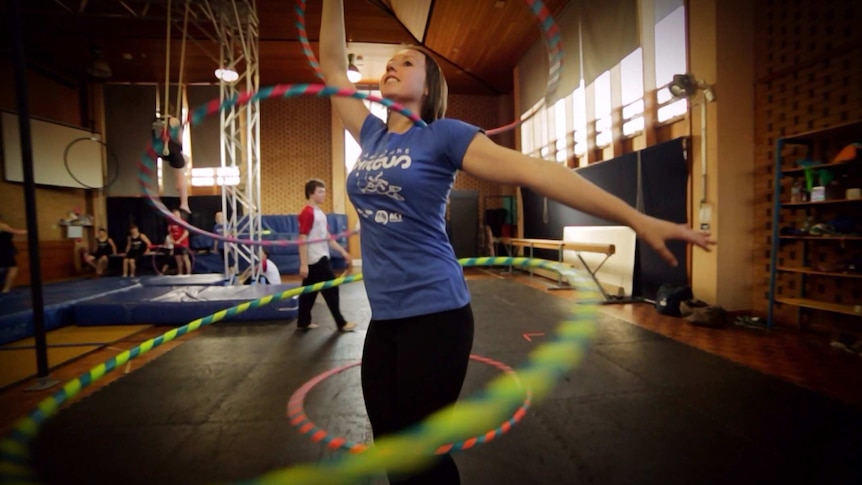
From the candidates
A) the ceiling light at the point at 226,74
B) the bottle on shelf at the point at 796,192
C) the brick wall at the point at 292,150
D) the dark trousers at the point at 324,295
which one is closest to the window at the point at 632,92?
the bottle on shelf at the point at 796,192

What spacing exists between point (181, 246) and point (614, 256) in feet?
30.7

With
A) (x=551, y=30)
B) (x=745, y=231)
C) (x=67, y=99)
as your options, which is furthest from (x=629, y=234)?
(x=67, y=99)

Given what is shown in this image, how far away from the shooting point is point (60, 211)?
12242 mm

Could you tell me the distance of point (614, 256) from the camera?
7.40 meters

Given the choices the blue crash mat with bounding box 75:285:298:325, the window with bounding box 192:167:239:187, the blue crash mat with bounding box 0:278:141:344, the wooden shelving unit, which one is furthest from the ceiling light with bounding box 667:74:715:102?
the window with bounding box 192:167:239:187

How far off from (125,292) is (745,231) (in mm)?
8415

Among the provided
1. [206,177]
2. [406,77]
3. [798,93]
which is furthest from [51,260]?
[798,93]

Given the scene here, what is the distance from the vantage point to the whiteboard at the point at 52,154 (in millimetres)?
10719

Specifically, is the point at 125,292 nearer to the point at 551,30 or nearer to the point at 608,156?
the point at 551,30

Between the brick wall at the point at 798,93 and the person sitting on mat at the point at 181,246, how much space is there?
10.4m

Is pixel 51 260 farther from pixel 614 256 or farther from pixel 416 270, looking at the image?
pixel 416 270

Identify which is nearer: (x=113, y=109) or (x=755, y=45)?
(x=755, y=45)

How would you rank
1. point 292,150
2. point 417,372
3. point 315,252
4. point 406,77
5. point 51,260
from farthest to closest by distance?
point 292,150
point 51,260
point 315,252
point 406,77
point 417,372

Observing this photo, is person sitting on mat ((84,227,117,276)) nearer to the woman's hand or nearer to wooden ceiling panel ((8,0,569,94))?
wooden ceiling panel ((8,0,569,94))
